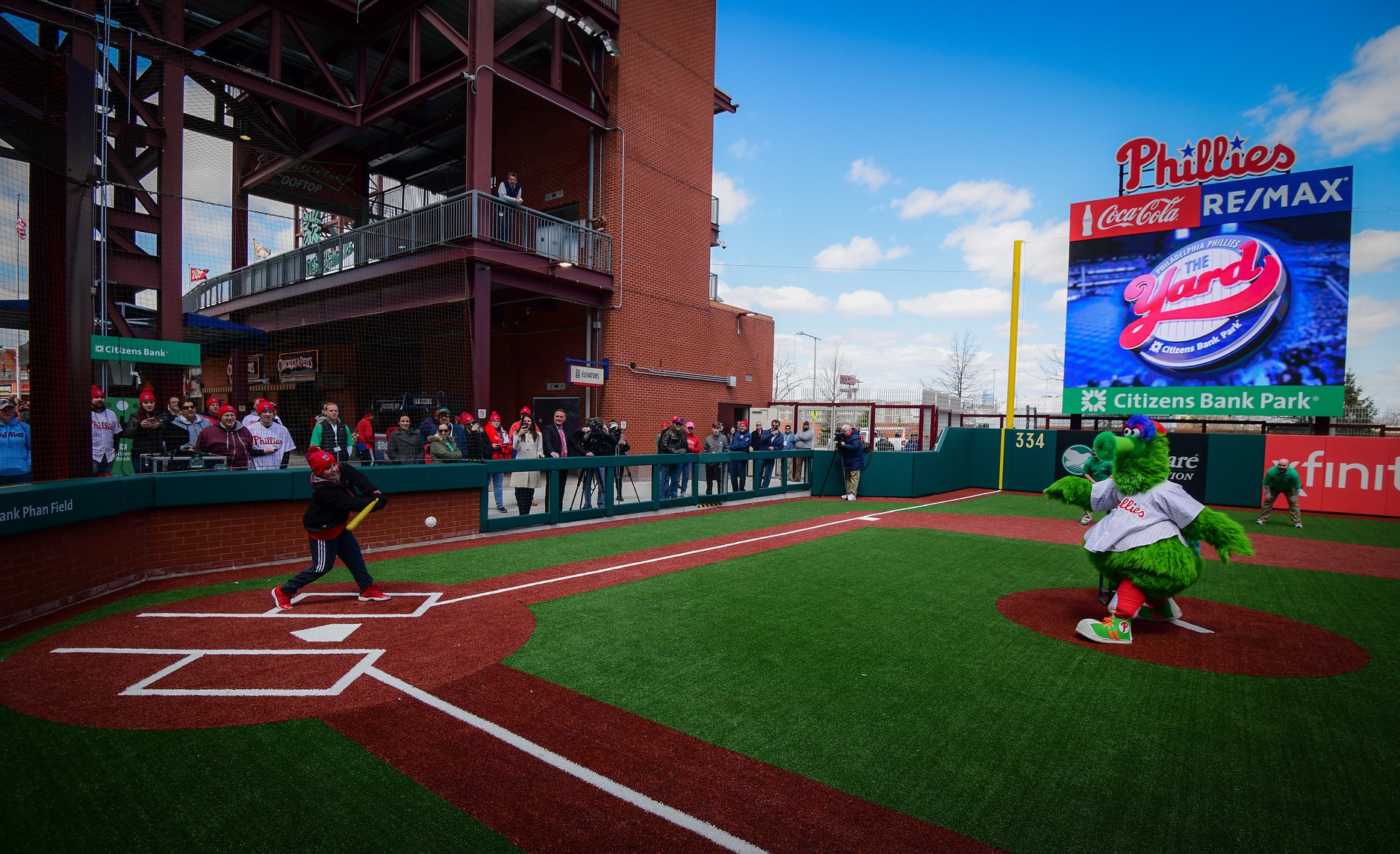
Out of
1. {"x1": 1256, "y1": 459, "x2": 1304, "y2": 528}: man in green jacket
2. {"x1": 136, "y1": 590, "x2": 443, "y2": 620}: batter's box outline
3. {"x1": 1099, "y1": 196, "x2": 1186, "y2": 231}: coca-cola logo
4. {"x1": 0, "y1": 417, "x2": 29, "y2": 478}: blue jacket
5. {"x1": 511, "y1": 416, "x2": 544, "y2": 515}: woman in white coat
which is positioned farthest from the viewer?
{"x1": 1099, "y1": 196, "x2": 1186, "y2": 231}: coca-cola logo

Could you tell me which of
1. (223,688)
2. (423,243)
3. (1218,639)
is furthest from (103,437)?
(1218,639)

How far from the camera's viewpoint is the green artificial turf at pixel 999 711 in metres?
2.99

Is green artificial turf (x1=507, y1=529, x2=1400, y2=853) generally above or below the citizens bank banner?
below

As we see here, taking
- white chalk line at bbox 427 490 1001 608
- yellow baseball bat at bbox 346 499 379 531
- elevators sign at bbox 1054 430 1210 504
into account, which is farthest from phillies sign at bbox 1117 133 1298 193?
yellow baseball bat at bbox 346 499 379 531

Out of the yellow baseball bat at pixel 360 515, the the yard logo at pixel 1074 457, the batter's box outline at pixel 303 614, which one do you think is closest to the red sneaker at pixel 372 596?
the batter's box outline at pixel 303 614

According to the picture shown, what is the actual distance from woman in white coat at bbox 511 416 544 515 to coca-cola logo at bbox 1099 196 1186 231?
1534 cm

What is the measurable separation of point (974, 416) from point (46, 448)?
2078cm

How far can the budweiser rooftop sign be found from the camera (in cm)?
1542

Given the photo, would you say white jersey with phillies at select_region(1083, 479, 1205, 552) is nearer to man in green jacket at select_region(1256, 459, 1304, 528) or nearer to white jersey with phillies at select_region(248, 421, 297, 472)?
man in green jacket at select_region(1256, 459, 1304, 528)

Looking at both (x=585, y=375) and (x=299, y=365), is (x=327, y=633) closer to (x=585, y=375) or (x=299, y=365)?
(x=299, y=365)

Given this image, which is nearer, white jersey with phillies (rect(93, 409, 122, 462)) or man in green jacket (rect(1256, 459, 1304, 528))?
white jersey with phillies (rect(93, 409, 122, 462))

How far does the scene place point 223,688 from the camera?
423 cm

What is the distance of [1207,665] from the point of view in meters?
4.87

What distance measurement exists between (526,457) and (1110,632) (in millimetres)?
9921
